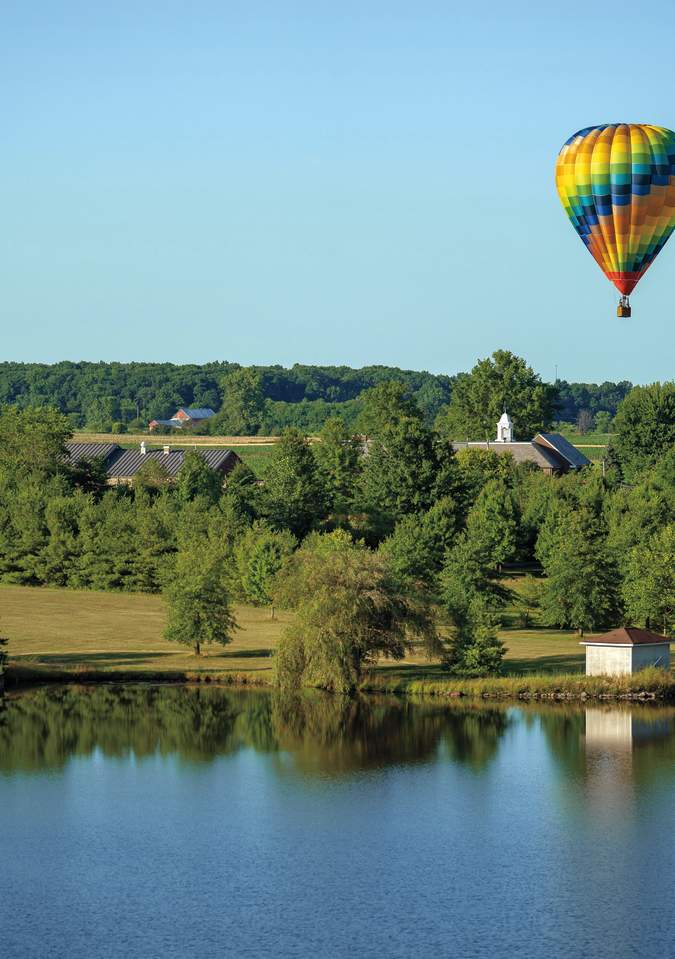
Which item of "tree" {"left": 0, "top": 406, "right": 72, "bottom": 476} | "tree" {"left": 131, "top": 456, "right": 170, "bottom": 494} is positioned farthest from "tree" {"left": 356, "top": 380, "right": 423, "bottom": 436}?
"tree" {"left": 0, "top": 406, "right": 72, "bottom": 476}

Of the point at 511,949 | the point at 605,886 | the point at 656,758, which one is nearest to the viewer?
the point at 511,949

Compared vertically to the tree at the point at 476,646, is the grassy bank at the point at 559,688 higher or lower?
→ lower

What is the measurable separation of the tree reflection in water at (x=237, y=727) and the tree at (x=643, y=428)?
255 ft

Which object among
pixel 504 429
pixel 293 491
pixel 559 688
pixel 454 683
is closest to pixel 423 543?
pixel 293 491

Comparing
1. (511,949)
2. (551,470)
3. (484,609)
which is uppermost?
(551,470)

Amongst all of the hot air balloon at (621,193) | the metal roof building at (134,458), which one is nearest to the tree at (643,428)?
the metal roof building at (134,458)

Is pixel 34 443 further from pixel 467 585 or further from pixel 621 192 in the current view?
pixel 621 192

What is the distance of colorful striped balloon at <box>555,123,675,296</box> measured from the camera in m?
68.7

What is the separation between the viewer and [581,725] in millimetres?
61094

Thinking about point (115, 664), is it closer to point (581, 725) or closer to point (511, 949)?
point (581, 725)

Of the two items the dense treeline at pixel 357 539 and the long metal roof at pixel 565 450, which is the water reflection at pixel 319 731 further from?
the long metal roof at pixel 565 450

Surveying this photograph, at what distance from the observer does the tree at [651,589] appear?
78062 mm

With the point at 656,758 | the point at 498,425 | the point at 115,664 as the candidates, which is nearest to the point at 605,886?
the point at 656,758

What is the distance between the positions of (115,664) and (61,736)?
12901 mm
